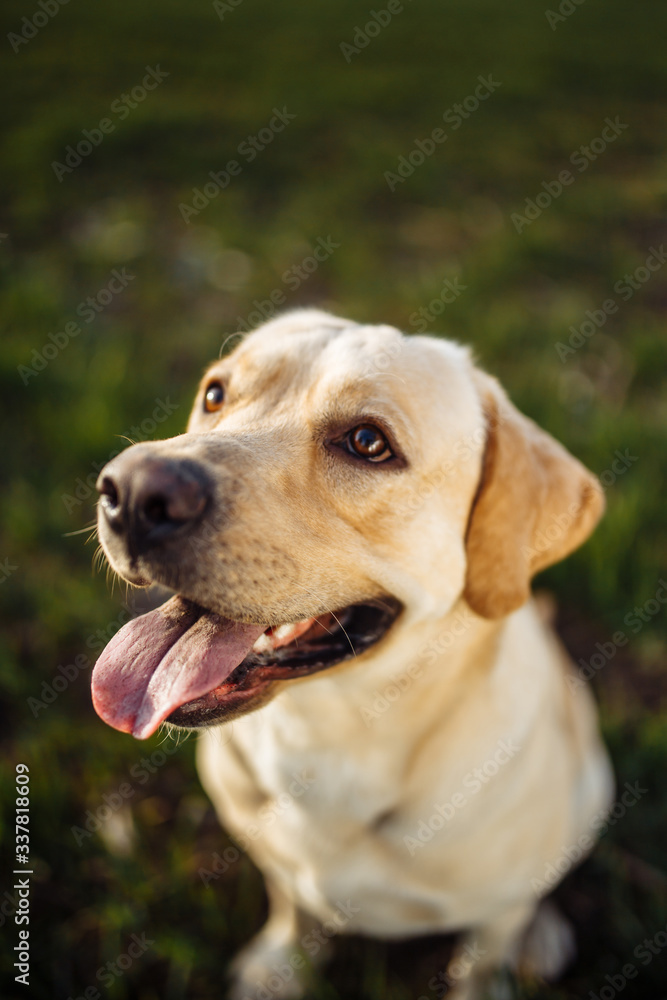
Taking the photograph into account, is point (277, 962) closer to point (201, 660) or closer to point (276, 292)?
point (201, 660)

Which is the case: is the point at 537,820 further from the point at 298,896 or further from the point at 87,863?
the point at 87,863

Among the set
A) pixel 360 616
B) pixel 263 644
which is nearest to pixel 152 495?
pixel 263 644

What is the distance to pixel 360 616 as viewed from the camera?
1.90 m

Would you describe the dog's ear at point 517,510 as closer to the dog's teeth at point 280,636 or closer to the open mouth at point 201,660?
the open mouth at point 201,660

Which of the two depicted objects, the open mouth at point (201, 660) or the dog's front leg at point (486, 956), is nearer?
the open mouth at point (201, 660)

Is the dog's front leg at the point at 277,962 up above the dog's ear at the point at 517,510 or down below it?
below

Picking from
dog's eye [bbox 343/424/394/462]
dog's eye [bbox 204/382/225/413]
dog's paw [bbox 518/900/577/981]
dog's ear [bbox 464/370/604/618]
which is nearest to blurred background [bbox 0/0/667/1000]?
dog's paw [bbox 518/900/577/981]

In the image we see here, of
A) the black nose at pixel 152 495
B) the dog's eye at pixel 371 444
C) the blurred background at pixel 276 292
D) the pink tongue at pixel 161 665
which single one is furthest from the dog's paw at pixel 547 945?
the black nose at pixel 152 495

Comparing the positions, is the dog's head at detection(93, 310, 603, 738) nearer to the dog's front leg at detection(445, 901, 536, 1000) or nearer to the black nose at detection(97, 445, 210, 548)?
the black nose at detection(97, 445, 210, 548)

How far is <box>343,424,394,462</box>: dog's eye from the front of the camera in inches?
71.6

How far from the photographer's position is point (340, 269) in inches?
217

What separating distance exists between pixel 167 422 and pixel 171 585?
8.22ft

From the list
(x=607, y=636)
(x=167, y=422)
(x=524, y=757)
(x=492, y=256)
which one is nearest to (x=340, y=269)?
(x=492, y=256)

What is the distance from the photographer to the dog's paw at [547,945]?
2.53 meters
